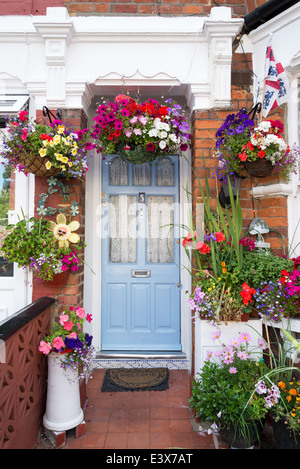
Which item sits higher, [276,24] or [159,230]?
[276,24]

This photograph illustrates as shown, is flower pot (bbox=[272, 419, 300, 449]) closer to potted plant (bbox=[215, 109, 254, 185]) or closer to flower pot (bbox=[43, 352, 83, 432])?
flower pot (bbox=[43, 352, 83, 432])

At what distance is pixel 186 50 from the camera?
9.72ft

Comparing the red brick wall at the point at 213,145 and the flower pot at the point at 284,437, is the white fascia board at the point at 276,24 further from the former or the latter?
the flower pot at the point at 284,437

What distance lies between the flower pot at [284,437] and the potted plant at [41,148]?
2435 mm

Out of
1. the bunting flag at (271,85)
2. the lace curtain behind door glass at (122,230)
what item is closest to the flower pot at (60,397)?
the lace curtain behind door glass at (122,230)

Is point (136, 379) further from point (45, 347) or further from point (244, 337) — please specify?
point (244, 337)

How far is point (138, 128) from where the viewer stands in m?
2.59

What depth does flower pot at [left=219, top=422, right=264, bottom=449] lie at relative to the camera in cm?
210

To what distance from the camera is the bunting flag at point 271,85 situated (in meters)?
2.57

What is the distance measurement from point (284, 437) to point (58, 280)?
6.92 ft

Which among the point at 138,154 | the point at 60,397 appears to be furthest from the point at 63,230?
the point at 60,397

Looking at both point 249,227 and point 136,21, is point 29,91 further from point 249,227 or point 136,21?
point 249,227

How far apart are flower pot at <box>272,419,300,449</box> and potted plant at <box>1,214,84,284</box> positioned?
197 cm

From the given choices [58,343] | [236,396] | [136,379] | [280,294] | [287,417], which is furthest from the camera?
[136,379]
